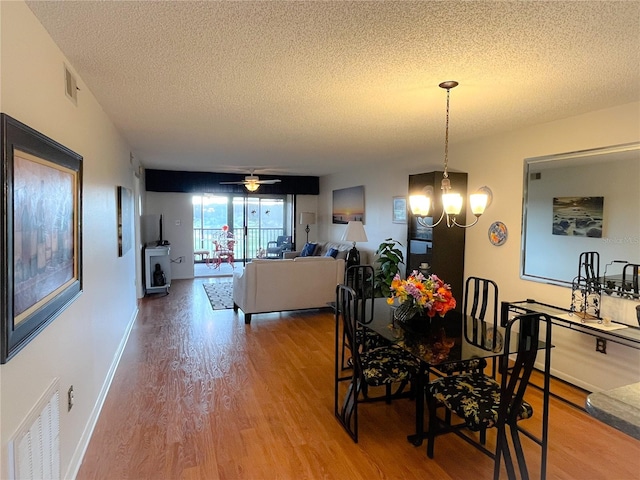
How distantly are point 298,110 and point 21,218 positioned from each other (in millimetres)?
2252

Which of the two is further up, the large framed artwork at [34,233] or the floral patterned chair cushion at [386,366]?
Result: the large framed artwork at [34,233]

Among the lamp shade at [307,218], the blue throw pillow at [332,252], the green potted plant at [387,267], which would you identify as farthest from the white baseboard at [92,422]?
the lamp shade at [307,218]

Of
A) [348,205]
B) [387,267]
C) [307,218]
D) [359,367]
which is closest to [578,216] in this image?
[359,367]

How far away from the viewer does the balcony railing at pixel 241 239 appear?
9695 mm

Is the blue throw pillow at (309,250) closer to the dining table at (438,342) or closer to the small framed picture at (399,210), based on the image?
the small framed picture at (399,210)

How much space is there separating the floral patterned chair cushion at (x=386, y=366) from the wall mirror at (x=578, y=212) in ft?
5.89

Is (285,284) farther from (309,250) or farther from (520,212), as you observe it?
(309,250)

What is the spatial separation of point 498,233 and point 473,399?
2392 millimetres

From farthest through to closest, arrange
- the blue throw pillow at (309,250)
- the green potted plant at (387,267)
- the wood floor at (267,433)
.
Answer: the blue throw pillow at (309,250)
the green potted plant at (387,267)
the wood floor at (267,433)

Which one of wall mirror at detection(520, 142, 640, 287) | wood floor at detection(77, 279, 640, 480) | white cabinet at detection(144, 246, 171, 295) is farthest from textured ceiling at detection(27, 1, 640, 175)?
white cabinet at detection(144, 246, 171, 295)

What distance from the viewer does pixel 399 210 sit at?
240 inches

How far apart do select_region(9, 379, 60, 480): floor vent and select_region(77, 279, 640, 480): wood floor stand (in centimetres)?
57

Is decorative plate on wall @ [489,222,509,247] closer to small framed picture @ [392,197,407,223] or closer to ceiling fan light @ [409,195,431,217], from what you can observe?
ceiling fan light @ [409,195,431,217]

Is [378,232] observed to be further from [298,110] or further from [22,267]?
[22,267]
